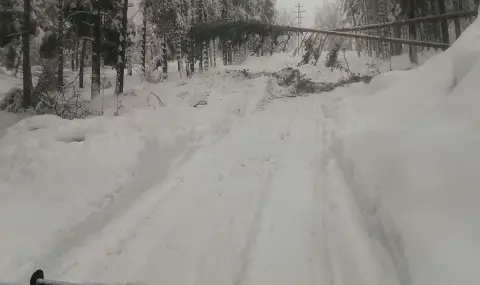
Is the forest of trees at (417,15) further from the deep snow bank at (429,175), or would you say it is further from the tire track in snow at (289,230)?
the tire track in snow at (289,230)

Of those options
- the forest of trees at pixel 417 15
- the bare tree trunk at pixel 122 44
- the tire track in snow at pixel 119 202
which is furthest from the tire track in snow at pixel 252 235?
the bare tree trunk at pixel 122 44

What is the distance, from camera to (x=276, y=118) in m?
13.5

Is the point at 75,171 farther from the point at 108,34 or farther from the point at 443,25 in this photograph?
the point at 443,25

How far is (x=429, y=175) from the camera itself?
14.9ft

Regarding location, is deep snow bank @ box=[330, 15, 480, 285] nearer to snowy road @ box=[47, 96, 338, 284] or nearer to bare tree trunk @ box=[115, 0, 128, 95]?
snowy road @ box=[47, 96, 338, 284]

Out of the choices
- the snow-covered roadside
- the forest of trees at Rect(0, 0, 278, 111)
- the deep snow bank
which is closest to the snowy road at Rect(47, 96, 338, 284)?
the snow-covered roadside

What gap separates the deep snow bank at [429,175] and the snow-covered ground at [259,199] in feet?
0.06

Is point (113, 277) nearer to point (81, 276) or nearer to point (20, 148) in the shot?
point (81, 276)

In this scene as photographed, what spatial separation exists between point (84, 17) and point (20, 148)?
12.6 meters

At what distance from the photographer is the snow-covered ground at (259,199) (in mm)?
4062

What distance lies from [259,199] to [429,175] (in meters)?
2.70

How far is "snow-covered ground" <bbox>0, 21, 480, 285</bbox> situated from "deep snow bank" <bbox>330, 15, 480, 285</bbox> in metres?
0.02

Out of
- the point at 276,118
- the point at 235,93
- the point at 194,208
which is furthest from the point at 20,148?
the point at 235,93

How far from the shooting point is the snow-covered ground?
4.06 metres
